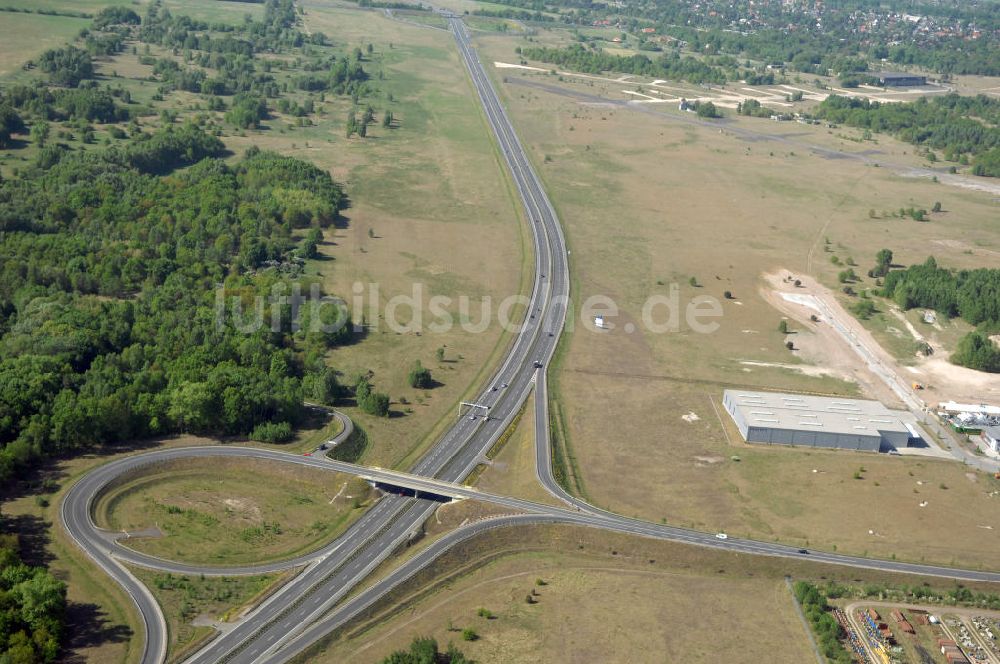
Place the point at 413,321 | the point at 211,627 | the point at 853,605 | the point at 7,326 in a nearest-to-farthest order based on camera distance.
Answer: the point at 211,627 → the point at 853,605 → the point at 7,326 → the point at 413,321

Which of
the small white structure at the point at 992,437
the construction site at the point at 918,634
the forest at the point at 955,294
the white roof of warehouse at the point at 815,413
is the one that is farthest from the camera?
the forest at the point at 955,294

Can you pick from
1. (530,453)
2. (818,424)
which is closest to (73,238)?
(530,453)

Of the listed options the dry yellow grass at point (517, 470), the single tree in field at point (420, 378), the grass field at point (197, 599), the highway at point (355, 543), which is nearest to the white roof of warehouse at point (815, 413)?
the highway at point (355, 543)

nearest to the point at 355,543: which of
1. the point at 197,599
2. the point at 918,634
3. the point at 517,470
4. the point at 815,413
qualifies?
the point at 197,599

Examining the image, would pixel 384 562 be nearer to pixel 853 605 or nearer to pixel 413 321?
pixel 853 605

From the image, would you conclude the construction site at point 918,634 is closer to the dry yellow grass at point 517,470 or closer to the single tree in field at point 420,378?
the dry yellow grass at point 517,470

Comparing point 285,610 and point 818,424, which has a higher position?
point 818,424

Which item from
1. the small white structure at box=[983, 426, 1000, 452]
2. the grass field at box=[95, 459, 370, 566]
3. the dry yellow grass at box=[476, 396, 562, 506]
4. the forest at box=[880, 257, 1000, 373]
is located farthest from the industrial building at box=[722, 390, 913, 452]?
the grass field at box=[95, 459, 370, 566]
